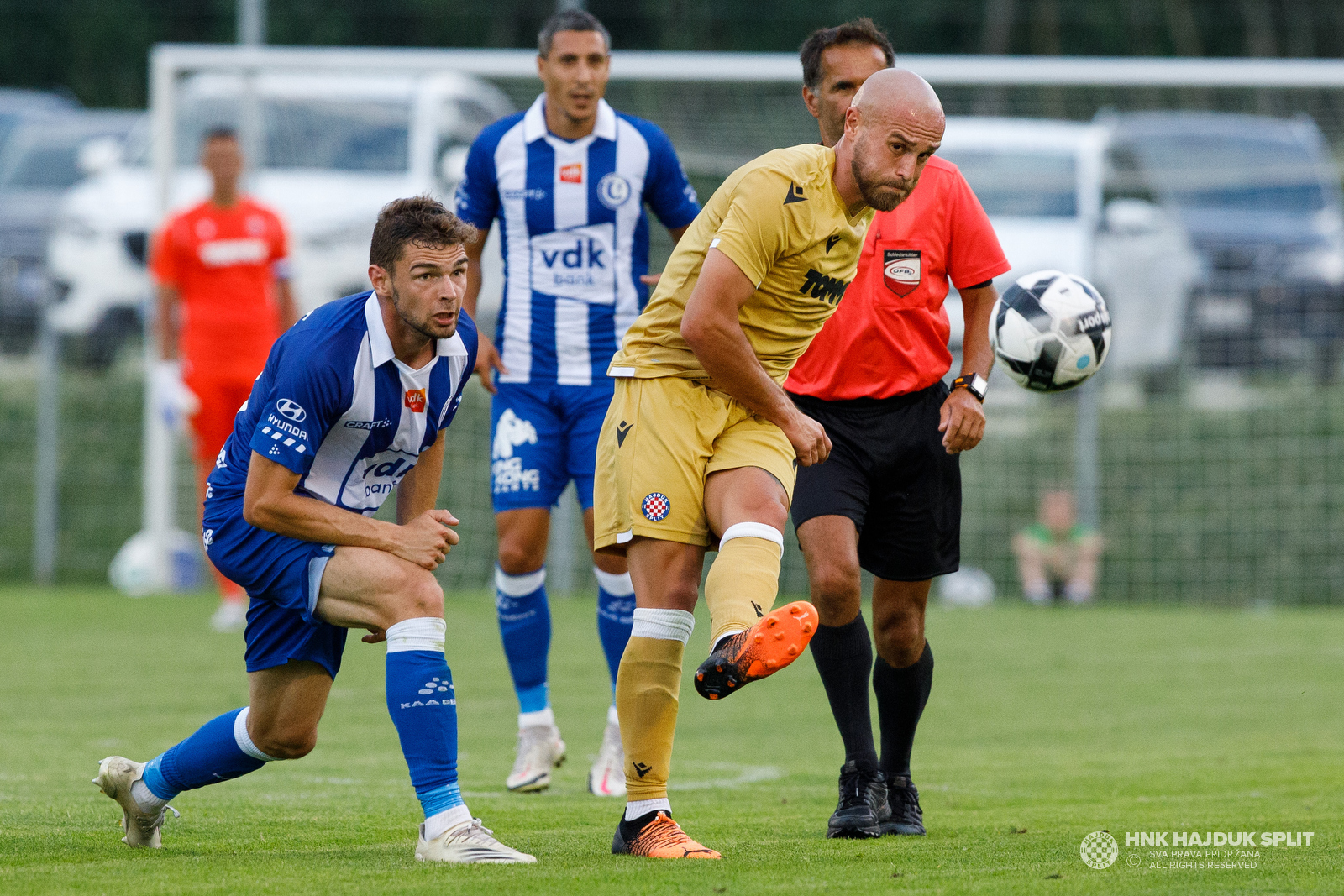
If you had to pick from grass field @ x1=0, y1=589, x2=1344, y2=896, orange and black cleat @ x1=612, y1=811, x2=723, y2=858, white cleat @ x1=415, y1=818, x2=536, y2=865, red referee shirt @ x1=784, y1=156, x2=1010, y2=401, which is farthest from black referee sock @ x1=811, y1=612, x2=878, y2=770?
white cleat @ x1=415, y1=818, x2=536, y2=865

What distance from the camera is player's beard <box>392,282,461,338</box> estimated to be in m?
4.56

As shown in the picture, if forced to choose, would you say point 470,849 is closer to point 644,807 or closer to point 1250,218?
point 644,807

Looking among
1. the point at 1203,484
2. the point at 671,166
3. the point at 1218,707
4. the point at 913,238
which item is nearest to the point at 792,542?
the point at 1203,484

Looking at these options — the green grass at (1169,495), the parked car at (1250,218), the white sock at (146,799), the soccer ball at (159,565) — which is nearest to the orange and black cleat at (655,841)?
the white sock at (146,799)

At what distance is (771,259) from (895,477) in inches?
44.6

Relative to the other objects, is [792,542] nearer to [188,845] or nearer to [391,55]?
[391,55]

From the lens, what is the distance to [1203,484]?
14.6 metres

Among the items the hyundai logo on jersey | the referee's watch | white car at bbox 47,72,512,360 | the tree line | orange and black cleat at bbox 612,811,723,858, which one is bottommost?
orange and black cleat at bbox 612,811,723,858

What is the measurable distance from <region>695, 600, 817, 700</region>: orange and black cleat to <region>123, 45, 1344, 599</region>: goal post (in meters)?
7.00

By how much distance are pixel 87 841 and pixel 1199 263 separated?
38.5ft

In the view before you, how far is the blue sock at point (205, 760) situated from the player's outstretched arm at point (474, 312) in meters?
2.10

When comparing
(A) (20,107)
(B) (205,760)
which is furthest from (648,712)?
(A) (20,107)

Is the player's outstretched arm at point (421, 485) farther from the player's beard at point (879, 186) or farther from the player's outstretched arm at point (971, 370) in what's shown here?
the player's outstretched arm at point (971, 370)

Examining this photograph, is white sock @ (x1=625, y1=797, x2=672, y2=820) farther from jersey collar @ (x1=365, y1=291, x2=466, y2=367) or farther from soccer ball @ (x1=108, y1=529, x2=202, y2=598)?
soccer ball @ (x1=108, y1=529, x2=202, y2=598)
